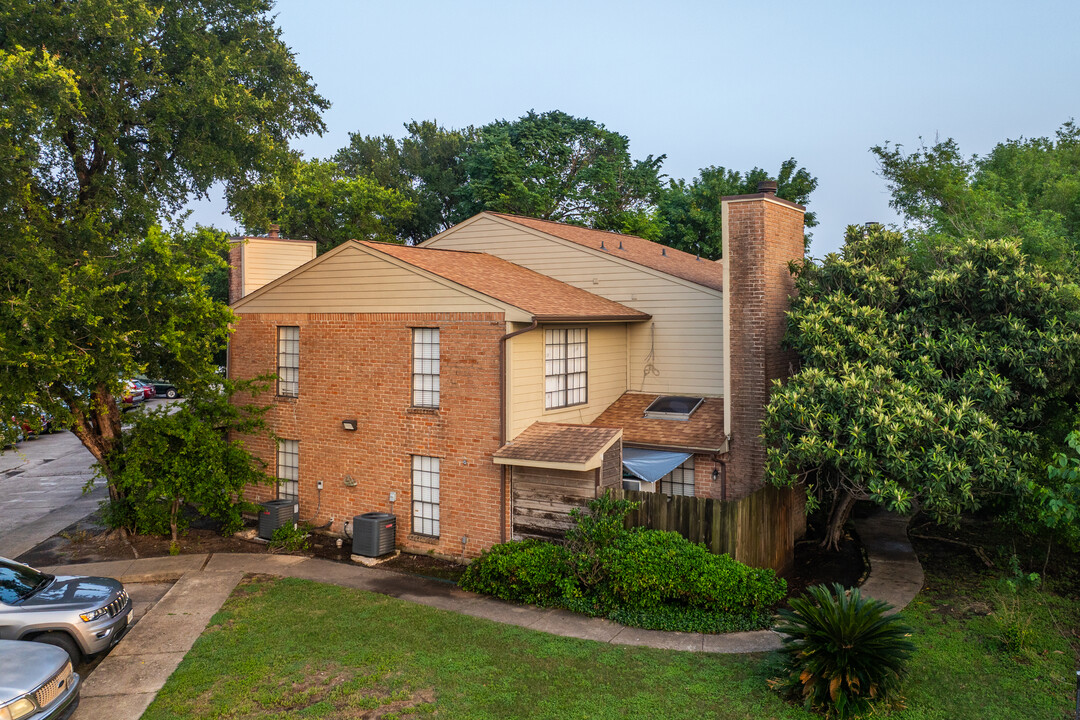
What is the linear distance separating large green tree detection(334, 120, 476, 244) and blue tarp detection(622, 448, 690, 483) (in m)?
31.0

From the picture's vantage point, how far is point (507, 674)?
10406mm

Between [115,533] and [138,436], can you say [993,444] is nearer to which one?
[138,436]

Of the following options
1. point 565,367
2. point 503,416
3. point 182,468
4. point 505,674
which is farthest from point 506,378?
point 182,468

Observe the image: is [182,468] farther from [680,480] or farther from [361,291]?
[680,480]

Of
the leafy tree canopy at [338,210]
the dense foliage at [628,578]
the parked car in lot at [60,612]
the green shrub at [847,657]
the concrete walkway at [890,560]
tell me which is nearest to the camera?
the green shrub at [847,657]

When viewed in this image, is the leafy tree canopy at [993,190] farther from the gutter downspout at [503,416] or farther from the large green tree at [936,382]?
the gutter downspout at [503,416]

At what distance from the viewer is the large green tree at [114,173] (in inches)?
567

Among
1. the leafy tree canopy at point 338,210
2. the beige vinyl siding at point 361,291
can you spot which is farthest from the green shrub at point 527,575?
the leafy tree canopy at point 338,210

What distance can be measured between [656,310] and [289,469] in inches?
368

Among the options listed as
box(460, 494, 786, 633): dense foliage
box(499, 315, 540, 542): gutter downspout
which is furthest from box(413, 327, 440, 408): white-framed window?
box(460, 494, 786, 633): dense foliage

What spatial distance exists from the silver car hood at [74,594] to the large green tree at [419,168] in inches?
1340

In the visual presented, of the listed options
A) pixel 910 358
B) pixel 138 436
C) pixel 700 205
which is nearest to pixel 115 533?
pixel 138 436

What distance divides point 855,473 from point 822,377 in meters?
1.70

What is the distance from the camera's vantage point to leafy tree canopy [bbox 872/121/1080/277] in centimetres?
2070
